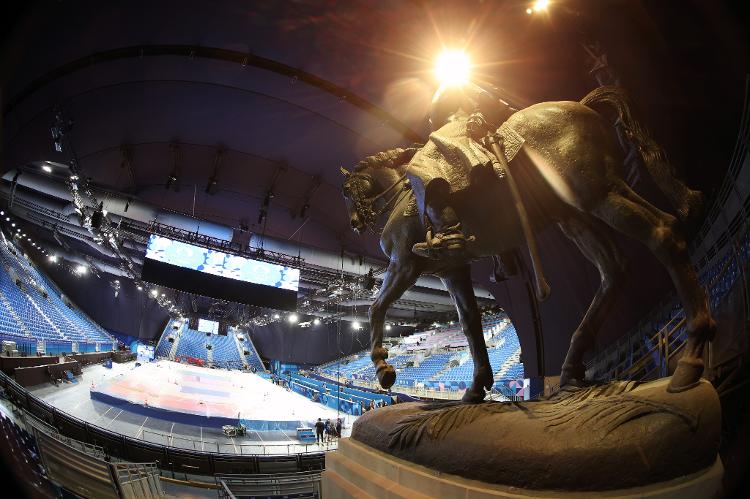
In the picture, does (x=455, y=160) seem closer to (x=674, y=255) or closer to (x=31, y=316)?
(x=674, y=255)

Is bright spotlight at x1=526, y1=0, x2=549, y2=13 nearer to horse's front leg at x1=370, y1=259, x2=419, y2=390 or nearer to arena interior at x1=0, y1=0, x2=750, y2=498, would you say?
arena interior at x1=0, y1=0, x2=750, y2=498

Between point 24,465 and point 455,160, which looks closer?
point 24,465

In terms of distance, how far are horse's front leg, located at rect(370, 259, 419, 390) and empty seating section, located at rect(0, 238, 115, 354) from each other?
12.3 m

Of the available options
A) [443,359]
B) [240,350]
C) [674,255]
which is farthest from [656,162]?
[240,350]

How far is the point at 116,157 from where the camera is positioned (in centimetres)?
841

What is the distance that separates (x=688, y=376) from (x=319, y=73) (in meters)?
5.99

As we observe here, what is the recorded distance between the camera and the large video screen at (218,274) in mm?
9359

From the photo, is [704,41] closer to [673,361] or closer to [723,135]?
[723,135]

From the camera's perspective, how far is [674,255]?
171 cm

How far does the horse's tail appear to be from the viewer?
5.88 feet

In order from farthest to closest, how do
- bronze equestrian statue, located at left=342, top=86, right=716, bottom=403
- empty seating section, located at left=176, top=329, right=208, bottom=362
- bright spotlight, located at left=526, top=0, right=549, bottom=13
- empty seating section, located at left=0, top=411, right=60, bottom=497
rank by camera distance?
empty seating section, located at left=176, top=329, right=208, bottom=362, bright spotlight, located at left=526, top=0, right=549, bottom=13, bronze equestrian statue, located at left=342, top=86, right=716, bottom=403, empty seating section, located at left=0, top=411, right=60, bottom=497

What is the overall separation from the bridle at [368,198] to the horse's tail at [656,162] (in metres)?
1.52

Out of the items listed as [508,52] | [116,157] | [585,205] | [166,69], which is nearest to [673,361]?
[585,205]

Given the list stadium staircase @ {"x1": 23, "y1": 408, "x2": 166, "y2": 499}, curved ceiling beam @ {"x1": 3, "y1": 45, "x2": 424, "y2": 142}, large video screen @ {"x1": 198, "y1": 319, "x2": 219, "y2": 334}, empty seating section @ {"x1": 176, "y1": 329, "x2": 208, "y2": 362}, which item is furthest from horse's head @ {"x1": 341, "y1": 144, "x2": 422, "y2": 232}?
empty seating section @ {"x1": 176, "y1": 329, "x2": 208, "y2": 362}
